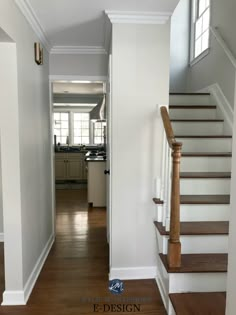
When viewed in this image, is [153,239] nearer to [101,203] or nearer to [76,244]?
[76,244]

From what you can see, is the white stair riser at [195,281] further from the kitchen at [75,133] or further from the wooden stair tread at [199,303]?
the kitchen at [75,133]

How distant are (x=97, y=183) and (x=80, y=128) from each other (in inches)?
121

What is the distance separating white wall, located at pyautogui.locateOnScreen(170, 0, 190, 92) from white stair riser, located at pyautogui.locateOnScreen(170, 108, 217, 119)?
4.44 ft

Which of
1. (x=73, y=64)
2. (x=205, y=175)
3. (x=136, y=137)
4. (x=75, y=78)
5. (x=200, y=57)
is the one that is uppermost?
(x=200, y=57)

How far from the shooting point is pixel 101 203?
5191mm

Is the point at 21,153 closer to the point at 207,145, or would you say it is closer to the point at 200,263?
the point at 200,263

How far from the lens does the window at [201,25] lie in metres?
4.00

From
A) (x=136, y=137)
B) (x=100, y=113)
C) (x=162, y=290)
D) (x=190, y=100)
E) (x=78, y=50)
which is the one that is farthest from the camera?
(x=100, y=113)

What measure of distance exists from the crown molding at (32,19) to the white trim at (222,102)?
217cm

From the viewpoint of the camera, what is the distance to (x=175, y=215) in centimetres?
193

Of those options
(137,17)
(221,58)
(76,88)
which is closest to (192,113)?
(221,58)

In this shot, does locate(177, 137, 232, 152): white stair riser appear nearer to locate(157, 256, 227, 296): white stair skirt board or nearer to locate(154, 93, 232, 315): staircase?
locate(154, 93, 232, 315): staircase

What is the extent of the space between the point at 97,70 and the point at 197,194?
1.87 m

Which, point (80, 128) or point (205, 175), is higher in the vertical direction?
point (80, 128)
